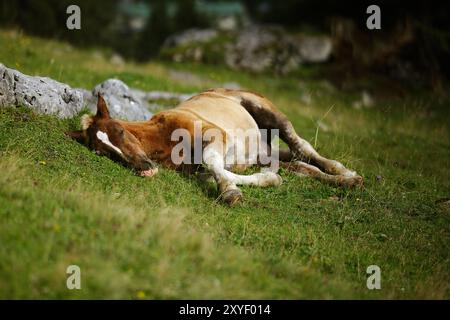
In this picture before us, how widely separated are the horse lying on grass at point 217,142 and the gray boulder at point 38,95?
108 cm

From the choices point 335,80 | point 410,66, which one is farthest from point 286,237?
point 410,66

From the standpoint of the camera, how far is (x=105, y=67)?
1653cm

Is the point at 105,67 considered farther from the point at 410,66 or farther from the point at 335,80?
the point at 410,66

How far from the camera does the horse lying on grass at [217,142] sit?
288 inches

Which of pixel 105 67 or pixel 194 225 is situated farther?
pixel 105 67

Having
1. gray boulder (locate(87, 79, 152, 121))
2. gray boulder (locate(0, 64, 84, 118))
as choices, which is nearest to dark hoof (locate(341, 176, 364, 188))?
gray boulder (locate(87, 79, 152, 121))

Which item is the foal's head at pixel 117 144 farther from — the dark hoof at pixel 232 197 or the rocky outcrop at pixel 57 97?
the rocky outcrop at pixel 57 97

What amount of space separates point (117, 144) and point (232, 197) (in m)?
1.96

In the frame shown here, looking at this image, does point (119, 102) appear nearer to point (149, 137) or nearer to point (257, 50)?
point (149, 137)

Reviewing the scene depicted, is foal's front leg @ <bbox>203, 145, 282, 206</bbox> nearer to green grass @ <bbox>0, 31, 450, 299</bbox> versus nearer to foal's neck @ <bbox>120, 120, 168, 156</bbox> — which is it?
green grass @ <bbox>0, 31, 450, 299</bbox>

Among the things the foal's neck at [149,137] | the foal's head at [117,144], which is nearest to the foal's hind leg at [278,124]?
the foal's neck at [149,137]

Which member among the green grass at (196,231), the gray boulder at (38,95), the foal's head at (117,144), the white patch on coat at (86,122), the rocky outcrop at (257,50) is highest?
the rocky outcrop at (257,50)

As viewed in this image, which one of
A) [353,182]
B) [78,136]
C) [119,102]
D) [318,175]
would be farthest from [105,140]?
[353,182]
